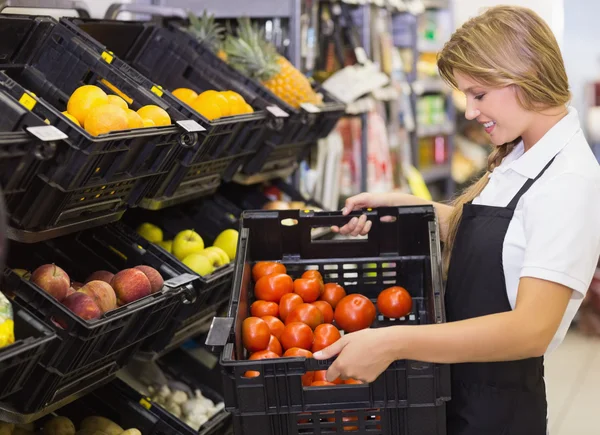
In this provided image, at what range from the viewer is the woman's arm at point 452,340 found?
1660 mm

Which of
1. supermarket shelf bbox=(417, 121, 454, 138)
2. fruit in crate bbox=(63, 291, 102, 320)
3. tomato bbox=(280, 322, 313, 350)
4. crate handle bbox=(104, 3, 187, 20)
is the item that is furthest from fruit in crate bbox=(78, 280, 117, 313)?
supermarket shelf bbox=(417, 121, 454, 138)

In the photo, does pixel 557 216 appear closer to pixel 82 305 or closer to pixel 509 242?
pixel 509 242

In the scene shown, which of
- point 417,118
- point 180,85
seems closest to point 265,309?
point 180,85

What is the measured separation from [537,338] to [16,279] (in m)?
1.22

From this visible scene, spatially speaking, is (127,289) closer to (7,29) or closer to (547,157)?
(7,29)

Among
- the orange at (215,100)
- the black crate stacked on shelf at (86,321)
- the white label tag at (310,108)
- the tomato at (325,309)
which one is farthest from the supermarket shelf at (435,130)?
the tomato at (325,309)

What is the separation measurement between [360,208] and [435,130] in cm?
440

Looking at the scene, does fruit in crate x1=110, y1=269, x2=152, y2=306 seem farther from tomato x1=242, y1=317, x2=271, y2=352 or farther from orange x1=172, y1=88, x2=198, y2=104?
orange x1=172, y1=88, x2=198, y2=104

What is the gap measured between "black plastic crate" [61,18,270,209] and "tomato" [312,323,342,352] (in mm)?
768

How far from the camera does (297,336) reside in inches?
77.9

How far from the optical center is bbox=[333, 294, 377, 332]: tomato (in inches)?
83.7

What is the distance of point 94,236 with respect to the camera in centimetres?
261

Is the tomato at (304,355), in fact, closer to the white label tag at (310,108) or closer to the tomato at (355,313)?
the tomato at (355,313)

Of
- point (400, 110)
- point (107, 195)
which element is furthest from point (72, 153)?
point (400, 110)
